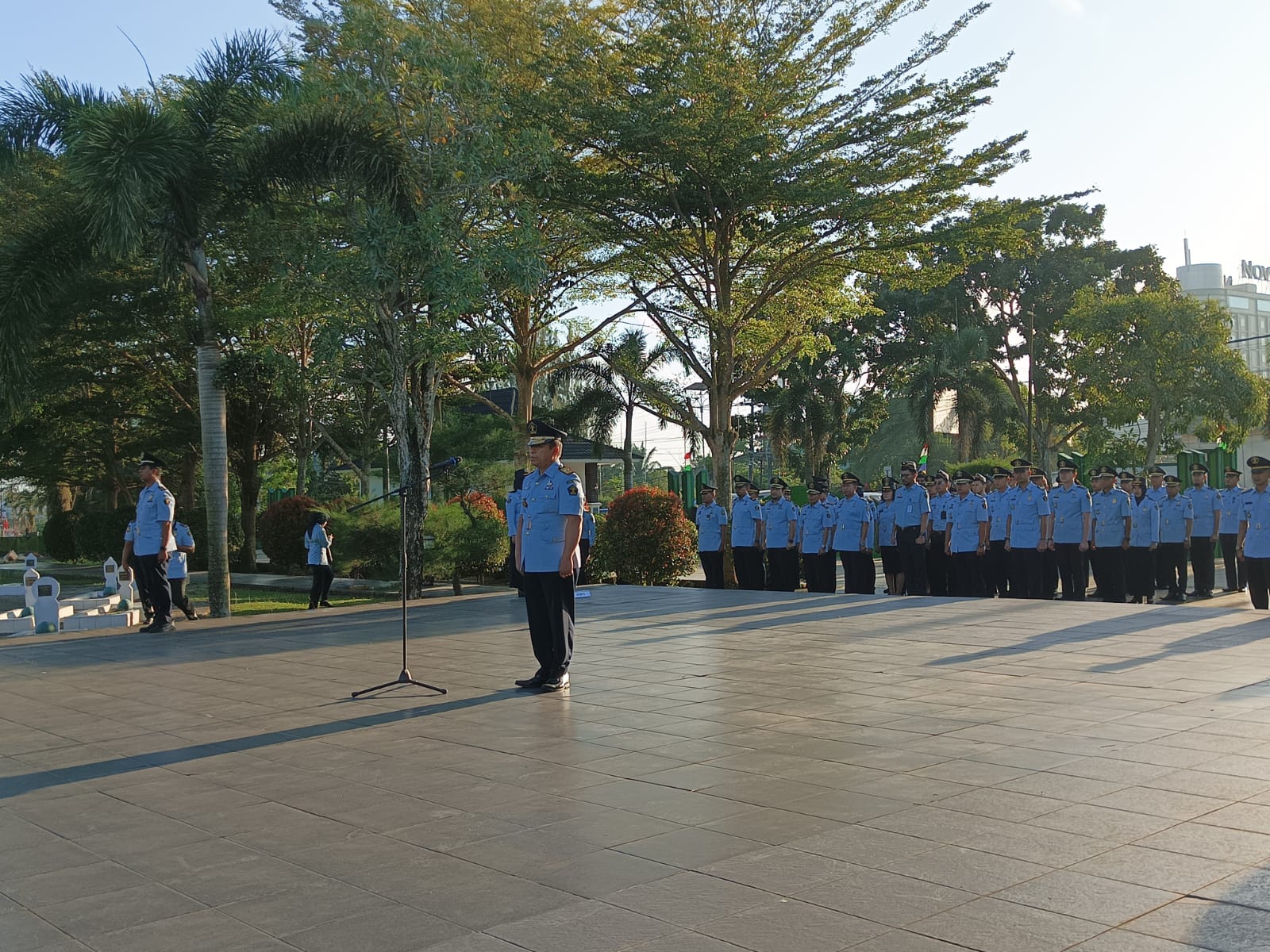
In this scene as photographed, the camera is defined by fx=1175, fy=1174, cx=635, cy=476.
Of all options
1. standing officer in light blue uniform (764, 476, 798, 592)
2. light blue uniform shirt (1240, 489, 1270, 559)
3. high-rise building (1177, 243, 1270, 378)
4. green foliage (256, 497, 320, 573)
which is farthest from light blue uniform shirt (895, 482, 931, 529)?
high-rise building (1177, 243, 1270, 378)

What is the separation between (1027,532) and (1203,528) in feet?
10.2

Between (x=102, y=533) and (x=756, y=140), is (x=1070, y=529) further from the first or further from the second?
(x=102, y=533)

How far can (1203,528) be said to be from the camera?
1725cm

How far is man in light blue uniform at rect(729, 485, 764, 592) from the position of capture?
19406 millimetres

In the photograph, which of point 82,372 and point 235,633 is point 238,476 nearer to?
point 82,372

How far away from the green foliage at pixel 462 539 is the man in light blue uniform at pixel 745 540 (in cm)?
410

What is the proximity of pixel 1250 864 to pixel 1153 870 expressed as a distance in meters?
0.36

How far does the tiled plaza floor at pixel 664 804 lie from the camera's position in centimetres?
391

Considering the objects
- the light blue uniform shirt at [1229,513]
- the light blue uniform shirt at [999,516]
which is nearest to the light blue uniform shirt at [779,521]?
the light blue uniform shirt at [999,516]

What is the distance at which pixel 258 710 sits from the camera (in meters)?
8.26

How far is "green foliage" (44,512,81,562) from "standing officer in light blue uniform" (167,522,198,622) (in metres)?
23.1

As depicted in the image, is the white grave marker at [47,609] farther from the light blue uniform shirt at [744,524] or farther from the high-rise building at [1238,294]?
the high-rise building at [1238,294]

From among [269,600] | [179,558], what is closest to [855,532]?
[179,558]

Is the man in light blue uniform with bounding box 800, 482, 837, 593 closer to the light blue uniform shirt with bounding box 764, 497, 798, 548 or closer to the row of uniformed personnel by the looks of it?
the row of uniformed personnel
